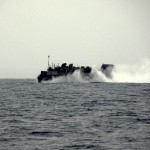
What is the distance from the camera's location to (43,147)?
24281mm

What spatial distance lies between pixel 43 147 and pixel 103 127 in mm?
8412

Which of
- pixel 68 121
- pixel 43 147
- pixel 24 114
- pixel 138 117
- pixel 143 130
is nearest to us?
pixel 43 147

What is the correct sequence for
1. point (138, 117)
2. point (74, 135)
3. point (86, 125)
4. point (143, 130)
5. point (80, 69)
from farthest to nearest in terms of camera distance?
point (80, 69) → point (138, 117) → point (86, 125) → point (143, 130) → point (74, 135)

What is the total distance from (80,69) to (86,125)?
118567mm

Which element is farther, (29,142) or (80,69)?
(80,69)

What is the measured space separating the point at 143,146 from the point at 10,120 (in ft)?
48.3

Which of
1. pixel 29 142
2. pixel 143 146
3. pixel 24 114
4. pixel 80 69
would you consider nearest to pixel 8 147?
pixel 29 142

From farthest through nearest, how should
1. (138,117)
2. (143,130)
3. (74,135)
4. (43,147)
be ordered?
(138,117), (143,130), (74,135), (43,147)

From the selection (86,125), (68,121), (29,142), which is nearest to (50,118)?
(68,121)

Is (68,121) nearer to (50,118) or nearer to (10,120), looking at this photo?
(50,118)

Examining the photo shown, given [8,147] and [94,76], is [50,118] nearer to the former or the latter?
[8,147]

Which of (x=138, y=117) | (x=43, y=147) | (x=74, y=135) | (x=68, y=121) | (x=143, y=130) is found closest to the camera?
(x=43, y=147)

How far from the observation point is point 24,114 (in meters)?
40.3

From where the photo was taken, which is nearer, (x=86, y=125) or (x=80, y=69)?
(x=86, y=125)
